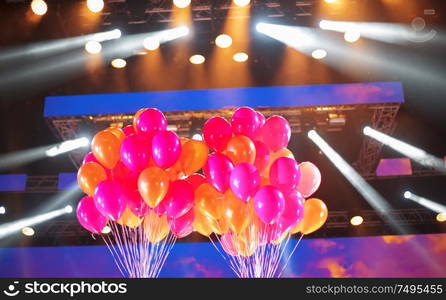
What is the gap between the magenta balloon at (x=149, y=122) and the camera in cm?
353

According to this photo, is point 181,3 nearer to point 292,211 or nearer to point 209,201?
point 209,201

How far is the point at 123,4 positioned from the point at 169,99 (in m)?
1.15

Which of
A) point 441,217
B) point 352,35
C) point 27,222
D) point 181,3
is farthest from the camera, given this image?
point 27,222

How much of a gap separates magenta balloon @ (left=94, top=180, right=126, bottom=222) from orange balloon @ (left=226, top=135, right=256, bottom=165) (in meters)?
0.82

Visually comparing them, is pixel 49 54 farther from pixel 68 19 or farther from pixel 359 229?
pixel 359 229

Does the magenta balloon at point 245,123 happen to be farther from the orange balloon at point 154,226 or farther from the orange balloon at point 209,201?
the orange balloon at point 154,226

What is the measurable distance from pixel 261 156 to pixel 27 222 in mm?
4143

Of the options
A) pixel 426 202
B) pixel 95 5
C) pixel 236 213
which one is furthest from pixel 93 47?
pixel 426 202

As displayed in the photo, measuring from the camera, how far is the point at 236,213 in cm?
344

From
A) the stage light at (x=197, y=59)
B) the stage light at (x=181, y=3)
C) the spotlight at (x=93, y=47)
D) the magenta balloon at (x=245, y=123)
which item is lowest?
the magenta balloon at (x=245, y=123)

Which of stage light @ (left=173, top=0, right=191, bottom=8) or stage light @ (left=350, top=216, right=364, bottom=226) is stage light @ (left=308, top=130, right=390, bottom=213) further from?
stage light @ (left=173, top=0, right=191, bottom=8)

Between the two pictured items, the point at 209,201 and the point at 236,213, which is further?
the point at 209,201

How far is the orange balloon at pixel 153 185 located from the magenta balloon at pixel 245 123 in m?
0.66

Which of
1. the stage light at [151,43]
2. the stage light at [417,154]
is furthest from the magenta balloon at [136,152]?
the stage light at [417,154]
